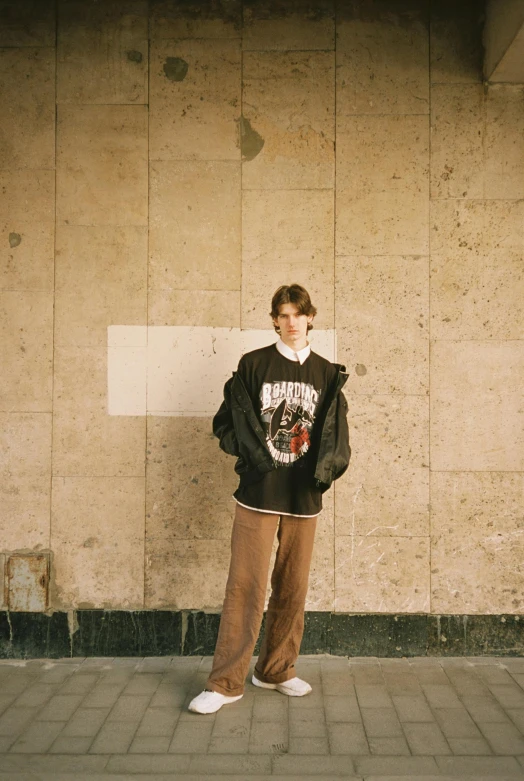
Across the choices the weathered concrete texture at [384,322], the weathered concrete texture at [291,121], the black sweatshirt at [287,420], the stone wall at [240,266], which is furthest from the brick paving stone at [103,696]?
the weathered concrete texture at [291,121]

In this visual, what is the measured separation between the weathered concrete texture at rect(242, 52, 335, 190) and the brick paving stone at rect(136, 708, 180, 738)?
3241 mm

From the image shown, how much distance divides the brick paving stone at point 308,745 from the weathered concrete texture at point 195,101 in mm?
3517

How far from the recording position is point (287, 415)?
371 centimetres

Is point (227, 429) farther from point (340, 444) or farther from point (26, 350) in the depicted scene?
point (26, 350)

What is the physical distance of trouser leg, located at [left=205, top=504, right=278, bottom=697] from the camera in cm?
362

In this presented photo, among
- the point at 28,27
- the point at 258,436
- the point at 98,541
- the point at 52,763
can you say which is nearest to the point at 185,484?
the point at 98,541

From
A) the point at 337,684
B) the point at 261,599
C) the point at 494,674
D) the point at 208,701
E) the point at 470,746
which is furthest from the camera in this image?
the point at 494,674

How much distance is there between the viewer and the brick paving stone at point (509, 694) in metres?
3.64

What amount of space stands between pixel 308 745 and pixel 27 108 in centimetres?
425

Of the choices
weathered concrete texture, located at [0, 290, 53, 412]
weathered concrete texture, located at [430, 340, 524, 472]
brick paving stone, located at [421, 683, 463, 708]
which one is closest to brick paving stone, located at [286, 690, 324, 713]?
brick paving stone, located at [421, 683, 463, 708]

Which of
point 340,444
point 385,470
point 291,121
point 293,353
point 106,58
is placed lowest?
point 385,470

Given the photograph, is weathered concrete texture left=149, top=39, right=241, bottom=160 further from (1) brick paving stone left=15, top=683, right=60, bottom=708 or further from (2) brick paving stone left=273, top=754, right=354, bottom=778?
(2) brick paving stone left=273, top=754, right=354, bottom=778

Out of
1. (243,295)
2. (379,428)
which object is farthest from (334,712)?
(243,295)

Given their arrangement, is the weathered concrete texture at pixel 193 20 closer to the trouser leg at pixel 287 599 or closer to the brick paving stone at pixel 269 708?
the trouser leg at pixel 287 599
